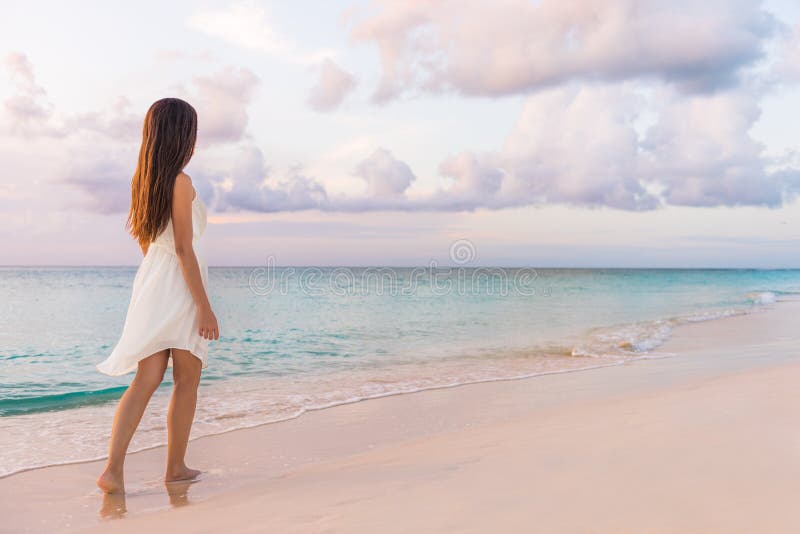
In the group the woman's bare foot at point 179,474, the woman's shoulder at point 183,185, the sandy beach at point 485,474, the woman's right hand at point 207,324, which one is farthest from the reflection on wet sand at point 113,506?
the woman's shoulder at point 183,185

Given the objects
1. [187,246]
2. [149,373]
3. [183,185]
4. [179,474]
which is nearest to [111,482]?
[179,474]

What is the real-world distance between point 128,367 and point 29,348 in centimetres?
897

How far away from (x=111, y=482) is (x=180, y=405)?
1.73ft

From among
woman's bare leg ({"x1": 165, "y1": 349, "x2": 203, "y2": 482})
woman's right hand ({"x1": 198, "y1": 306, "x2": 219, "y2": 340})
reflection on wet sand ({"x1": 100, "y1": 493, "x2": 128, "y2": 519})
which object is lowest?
reflection on wet sand ({"x1": 100, "y1": 493, "x2": 128, "y2": 519})

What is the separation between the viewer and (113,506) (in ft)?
10.1

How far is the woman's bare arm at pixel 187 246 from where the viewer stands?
310 cm

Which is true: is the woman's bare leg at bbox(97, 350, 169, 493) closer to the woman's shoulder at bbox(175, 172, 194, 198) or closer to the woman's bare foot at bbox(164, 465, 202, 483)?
the woman's bare foot at bbox(164, 465, 202, 483)

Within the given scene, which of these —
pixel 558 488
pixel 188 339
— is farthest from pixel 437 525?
pixel 188 339

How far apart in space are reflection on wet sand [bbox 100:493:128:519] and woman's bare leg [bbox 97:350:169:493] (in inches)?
2.2

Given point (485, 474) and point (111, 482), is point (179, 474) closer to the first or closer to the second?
point (111, 482)

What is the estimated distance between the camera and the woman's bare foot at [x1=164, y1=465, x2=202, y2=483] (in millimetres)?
3449

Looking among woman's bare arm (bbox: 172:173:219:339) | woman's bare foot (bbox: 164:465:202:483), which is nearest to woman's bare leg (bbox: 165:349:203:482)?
woman's bare foot (bbox: 164:465:202:483)

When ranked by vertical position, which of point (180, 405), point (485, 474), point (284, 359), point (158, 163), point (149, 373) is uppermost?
point (158, 163)

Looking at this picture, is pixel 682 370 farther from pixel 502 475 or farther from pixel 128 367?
pixel 128 367
